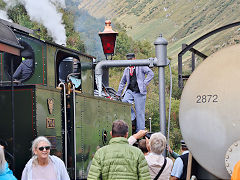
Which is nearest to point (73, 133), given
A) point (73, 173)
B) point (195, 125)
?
point (73, 173)

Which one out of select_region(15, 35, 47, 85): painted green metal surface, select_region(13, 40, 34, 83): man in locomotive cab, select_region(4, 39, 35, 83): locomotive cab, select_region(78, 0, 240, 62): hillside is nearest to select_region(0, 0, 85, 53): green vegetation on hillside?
select_region(4, 39, 35, 83): locomotive cab

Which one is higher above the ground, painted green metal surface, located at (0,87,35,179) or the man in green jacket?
painted green metal surface, located at (0,87,35,179)

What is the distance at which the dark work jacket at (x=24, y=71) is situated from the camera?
26.9 feet

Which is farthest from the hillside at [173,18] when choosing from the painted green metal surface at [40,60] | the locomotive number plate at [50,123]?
the locomotive number plate at [50,123]

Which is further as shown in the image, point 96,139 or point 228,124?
point 96,139

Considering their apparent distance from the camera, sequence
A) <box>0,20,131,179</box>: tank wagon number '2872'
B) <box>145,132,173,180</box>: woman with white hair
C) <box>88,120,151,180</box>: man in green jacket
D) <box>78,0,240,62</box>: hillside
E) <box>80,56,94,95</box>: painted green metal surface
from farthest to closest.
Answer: <box>78,0,240,62</box>: hillside
<box>80,56,94,95</box>: painted green metal surface
<box>0,20,131,179</box>: tank wagon number '2872'
<box>145,132,173,180</box>: woman with white hair
<box>88,120,151,180</box>: man in green jacket

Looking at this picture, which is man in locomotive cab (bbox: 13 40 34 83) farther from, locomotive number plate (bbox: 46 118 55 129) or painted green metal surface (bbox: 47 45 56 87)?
locomotive number plate (bbox: 46 118 55 129)

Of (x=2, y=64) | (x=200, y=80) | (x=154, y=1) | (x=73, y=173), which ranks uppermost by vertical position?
(x=154, y=1)

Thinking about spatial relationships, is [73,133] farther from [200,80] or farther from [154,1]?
[154,1]

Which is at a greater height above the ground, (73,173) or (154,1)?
(154,1)

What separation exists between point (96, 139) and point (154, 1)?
4432 inches

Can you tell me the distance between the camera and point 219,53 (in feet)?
16.7

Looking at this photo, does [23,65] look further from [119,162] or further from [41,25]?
[41,25]

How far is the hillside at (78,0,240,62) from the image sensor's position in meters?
96.8
